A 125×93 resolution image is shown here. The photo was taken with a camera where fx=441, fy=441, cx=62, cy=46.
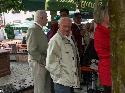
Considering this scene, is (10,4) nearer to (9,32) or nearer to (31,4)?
(31,4)

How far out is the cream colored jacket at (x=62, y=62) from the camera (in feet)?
19.8

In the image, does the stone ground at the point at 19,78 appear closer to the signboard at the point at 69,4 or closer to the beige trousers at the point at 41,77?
the beige trousers at the point at 41,77

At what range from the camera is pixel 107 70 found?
5.98 metres

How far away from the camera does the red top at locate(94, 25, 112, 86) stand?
589 cm

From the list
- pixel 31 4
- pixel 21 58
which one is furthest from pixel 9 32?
pixel 31 4

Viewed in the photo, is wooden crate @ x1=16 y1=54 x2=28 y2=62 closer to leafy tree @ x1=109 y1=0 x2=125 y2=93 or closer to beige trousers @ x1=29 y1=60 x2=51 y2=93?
beige trousers @ x1=29 y1=60 x2=51 y2=93

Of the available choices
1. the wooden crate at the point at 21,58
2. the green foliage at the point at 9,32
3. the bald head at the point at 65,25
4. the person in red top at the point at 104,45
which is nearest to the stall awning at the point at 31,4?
the bald head at the point at 65,25

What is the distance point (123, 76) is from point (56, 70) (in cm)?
211

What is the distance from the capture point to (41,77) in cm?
747

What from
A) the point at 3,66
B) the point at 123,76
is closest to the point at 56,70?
the point at 123,76

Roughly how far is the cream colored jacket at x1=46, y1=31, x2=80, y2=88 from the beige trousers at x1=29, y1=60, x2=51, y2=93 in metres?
1.30

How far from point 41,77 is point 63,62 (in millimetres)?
1493

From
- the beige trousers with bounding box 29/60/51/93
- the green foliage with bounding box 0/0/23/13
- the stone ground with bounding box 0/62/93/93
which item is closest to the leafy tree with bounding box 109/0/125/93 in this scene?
the beige trousers with bounding box 29/60/51/93

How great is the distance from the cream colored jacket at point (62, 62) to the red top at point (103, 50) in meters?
0.39
